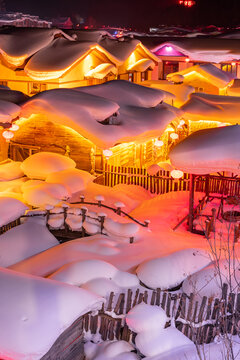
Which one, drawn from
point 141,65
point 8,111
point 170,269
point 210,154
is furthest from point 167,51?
point 170,269

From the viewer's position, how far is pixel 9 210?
11852 mm

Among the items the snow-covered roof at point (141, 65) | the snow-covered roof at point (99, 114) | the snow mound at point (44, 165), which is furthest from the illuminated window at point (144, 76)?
the snow mound at point (44, 165)

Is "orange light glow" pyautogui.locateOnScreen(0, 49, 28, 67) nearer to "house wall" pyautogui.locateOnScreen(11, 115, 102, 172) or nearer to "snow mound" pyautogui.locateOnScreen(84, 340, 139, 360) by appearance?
"house wall" pyautogui.locateOnScreen(11, 115, 102, 172)

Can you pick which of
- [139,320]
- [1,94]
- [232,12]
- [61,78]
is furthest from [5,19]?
[139,320]

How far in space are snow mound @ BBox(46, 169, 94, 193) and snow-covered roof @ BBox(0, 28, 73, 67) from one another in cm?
775

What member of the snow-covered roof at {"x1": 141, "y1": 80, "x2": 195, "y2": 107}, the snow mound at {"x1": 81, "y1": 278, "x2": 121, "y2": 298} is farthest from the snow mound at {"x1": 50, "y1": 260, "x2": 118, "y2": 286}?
the snow-covered roof at {"x1": 141, "y1": 80, "x2": 195, "y2": 107}

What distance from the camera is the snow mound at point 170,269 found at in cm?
947

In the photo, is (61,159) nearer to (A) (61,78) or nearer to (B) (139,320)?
(A) (61,78)

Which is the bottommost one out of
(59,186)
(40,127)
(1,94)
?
(59,186)

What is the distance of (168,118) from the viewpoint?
1716 cm

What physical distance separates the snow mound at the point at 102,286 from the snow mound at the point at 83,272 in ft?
0.36

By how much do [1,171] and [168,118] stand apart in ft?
21.0

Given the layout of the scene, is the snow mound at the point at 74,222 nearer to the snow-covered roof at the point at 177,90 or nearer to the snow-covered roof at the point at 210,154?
the snow-covered roof at the point at 210,154

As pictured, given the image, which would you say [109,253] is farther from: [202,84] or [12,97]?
[202,84]
